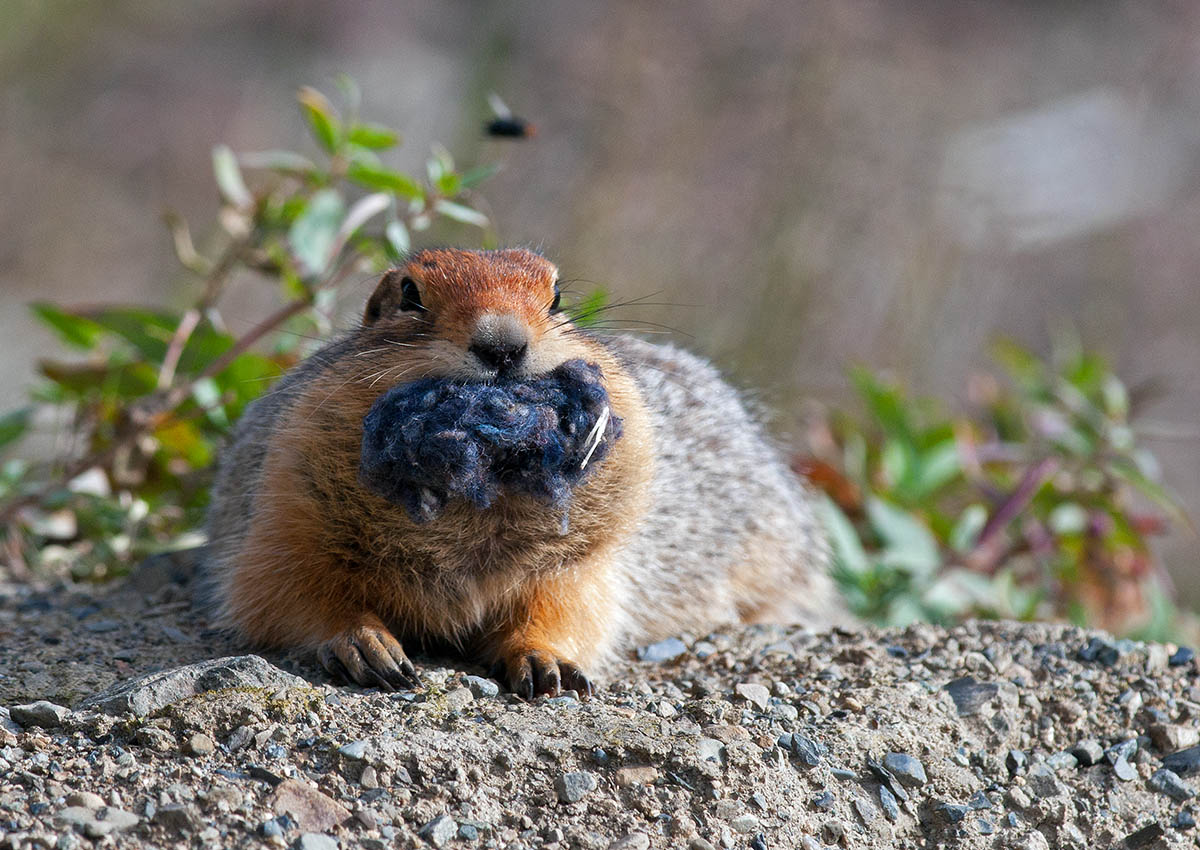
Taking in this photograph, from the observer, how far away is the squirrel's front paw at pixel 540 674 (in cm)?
377

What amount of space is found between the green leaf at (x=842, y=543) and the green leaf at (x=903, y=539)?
0.41ft

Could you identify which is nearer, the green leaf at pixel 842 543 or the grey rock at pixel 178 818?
the grey rock at pixel 178 818

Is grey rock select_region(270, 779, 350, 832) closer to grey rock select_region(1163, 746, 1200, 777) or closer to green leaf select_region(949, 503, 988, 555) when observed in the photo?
grey rock select_region(1163, 746, 1200, 777)

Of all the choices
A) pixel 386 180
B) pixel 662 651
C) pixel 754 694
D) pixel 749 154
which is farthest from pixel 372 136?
pixel 749 154

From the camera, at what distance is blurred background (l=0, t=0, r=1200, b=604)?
395 inches

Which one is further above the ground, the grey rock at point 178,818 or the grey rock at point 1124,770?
the grey rock at point 178,818

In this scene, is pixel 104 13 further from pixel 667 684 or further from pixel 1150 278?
pixel 667 684

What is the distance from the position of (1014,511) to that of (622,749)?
371cm

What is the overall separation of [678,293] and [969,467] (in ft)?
11.7

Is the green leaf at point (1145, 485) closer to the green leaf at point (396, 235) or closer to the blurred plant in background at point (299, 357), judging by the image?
the blurred plant in background at point (299, 357)

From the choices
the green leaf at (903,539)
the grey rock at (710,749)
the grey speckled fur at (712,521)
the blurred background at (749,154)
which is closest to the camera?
the grey rock at (710,749)

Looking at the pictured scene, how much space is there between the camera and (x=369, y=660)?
365 centimetres

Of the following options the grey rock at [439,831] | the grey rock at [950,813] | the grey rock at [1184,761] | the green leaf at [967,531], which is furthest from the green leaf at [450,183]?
the grey rock at [1184,761]

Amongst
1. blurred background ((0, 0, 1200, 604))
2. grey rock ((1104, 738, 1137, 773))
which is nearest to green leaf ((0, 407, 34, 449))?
blurred background ((0, 0, 1200, 604))
